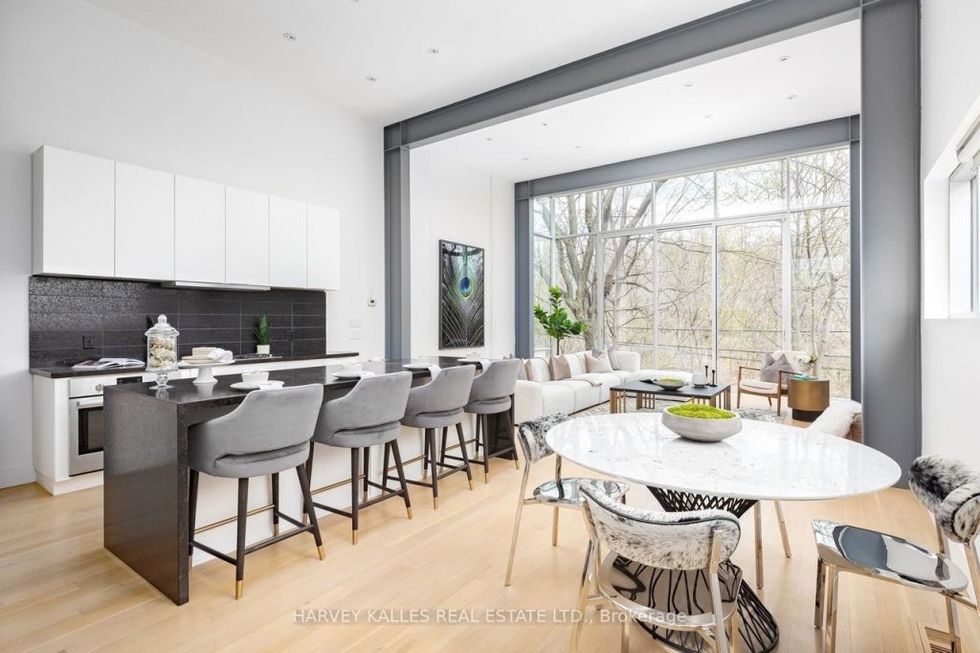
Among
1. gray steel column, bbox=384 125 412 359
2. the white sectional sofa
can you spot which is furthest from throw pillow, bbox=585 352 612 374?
gray steel column, bbox=384 125 412 359

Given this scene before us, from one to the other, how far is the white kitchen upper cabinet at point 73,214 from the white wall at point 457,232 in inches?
135

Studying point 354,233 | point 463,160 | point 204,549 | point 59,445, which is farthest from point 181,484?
point 463,160

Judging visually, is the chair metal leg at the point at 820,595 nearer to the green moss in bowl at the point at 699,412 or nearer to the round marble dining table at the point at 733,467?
the round marble dining table at the point at 733,467

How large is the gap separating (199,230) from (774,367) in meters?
6.30

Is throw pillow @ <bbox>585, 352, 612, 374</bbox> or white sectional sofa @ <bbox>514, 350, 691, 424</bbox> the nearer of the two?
white sectional sofa @ <bbox>514, 350, 691, 424</bbox>

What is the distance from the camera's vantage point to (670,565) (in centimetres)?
131

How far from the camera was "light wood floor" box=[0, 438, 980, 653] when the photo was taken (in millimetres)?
1868

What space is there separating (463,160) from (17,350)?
17.9ft

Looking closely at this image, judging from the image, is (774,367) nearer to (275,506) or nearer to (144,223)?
(275,506)

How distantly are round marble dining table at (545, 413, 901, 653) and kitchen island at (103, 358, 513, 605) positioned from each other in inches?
59.4

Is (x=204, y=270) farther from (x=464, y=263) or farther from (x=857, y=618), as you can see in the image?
(x=857, y=618)

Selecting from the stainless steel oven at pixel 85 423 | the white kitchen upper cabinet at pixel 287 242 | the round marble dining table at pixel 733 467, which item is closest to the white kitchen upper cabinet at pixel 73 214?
the stainless steel oven at pixel 85 423

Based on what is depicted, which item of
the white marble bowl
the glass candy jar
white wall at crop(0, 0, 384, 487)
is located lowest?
the white marble bowl

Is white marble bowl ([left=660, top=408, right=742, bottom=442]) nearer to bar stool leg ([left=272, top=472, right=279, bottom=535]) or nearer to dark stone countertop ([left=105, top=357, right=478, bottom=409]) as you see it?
dark stone countertop ([left=105, top=357, right=478, bottom=409])
